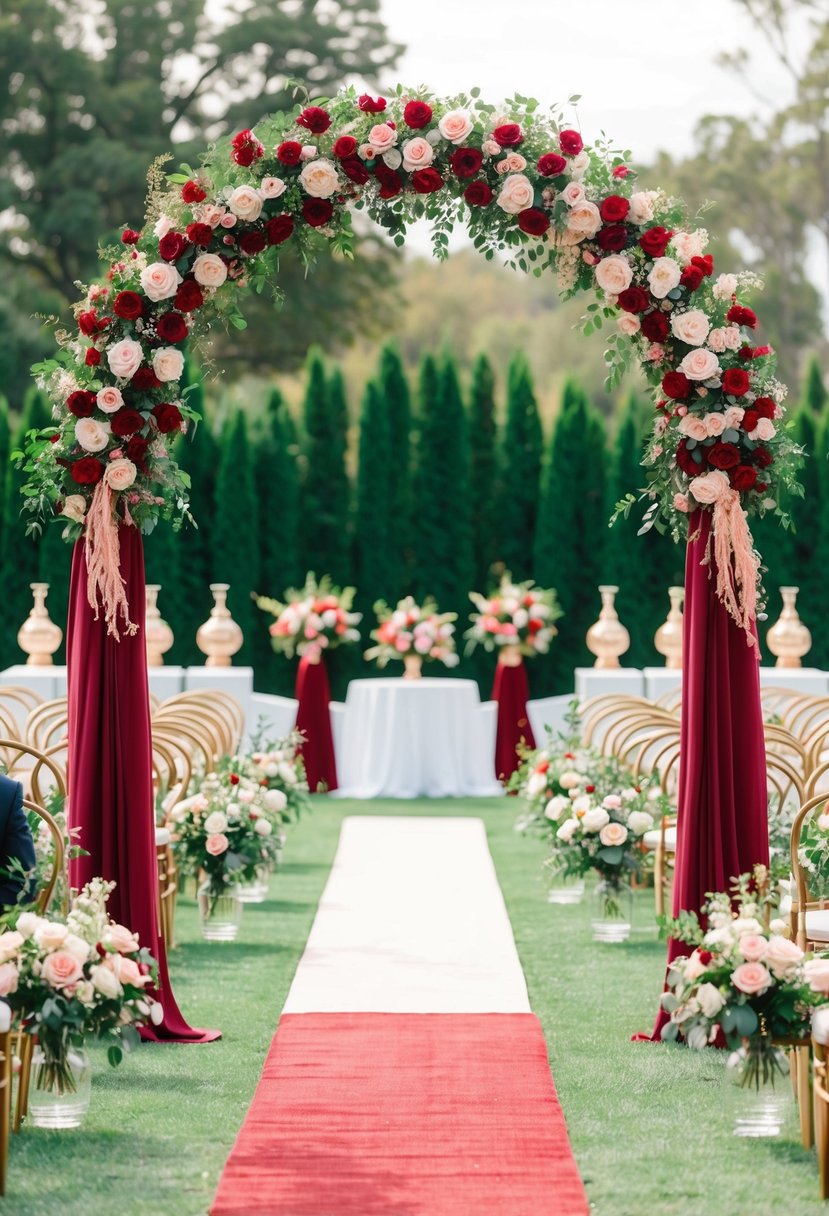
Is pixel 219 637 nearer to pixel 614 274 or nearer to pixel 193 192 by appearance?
pixel 193 192

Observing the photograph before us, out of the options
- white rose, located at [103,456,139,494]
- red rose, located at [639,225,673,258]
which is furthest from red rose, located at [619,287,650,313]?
white rose, located at [103,456,139,494]

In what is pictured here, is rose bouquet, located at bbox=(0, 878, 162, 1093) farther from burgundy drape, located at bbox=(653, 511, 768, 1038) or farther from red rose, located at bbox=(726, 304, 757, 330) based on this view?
red rose, located at bbox=(726, 304, 757, 330)

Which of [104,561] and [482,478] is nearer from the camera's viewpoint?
[104,561]

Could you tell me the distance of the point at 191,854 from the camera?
25.7ft

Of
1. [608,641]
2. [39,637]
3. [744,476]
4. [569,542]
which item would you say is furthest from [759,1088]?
[569,542]

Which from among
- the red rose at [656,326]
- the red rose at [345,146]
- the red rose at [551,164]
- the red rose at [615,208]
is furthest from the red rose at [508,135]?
the red rose at [656,326]

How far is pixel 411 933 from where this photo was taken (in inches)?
318

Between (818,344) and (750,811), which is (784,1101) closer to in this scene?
(750,811)

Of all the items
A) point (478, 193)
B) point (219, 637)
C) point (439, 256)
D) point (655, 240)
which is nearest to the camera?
point (439, 256)

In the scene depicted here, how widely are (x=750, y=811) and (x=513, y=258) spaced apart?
2248 mm

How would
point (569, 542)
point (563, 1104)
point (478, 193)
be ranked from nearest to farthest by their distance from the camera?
point (563, 1104), point (478, 193), point (569, 542)

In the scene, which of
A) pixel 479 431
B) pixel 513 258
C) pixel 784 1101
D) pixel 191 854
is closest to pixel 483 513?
pixel 479 431

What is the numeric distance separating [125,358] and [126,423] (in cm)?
23

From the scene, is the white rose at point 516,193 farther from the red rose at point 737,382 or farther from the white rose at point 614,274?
the red rose at point 737,382
